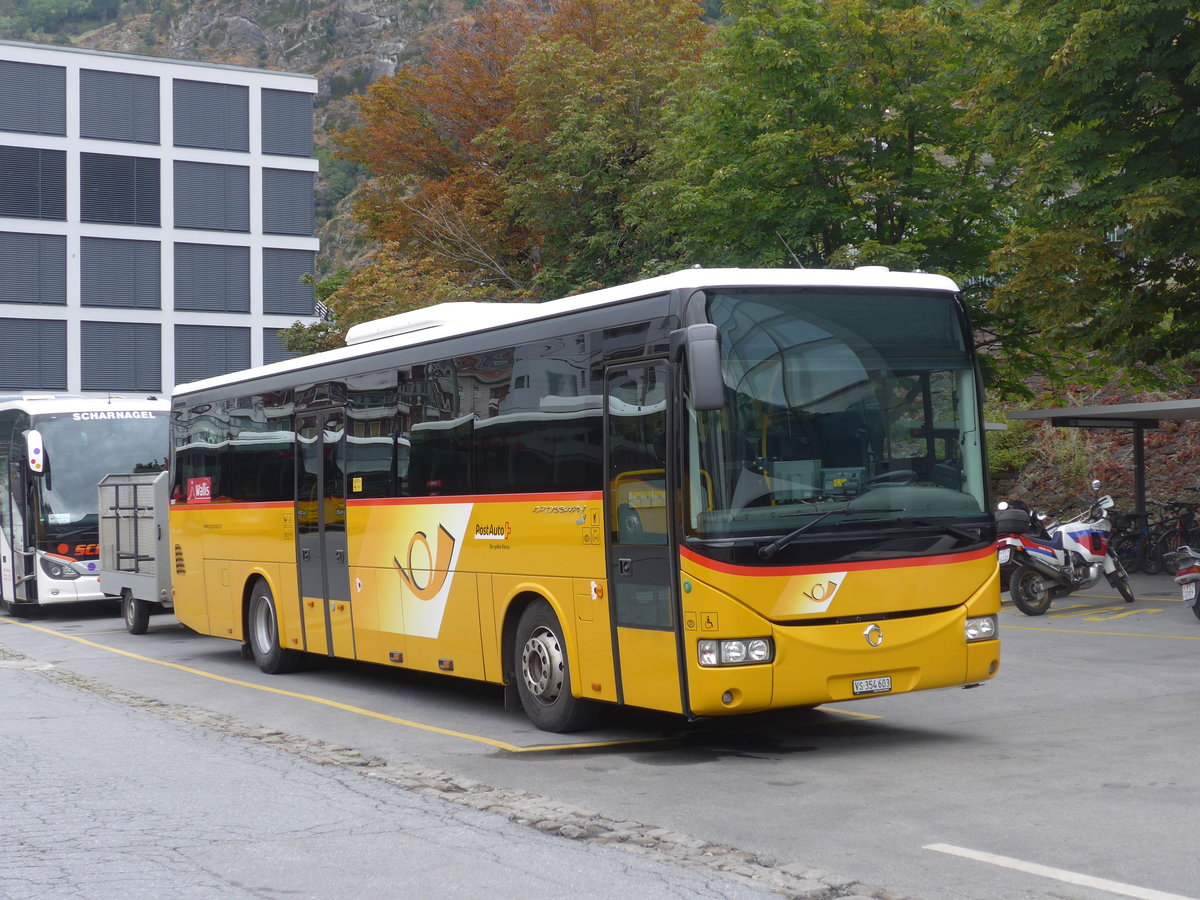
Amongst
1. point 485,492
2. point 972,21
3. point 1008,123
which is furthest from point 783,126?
point 485,492

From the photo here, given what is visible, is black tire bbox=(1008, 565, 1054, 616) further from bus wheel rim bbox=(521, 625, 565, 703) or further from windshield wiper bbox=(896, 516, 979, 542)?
bus wheel rim bbox=(521, 625, 565, 703)

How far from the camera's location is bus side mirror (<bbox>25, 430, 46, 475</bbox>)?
22.9 metres

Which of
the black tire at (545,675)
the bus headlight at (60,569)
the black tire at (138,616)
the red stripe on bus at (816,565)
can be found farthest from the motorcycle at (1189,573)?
the bus headlight at (60,569)

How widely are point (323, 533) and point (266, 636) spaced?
2100mm

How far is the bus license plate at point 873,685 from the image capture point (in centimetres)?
902

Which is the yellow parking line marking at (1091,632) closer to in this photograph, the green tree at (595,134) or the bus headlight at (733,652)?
the bus headlight at (733,652)

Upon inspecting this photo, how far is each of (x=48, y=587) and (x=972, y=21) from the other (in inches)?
640

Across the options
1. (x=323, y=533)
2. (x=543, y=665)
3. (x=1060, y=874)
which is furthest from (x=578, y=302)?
(x=1060, y=874)

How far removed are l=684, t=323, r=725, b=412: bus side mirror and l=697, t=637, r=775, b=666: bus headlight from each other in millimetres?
1415

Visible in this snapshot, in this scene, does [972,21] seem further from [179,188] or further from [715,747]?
[179,188]

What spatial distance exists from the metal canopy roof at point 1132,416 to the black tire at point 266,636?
12.2 metres

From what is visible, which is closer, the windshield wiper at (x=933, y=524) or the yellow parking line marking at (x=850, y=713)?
the windshield wiper at (x=933, y=524)

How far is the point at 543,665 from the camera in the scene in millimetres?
10320

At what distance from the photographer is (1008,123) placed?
18.3 m
